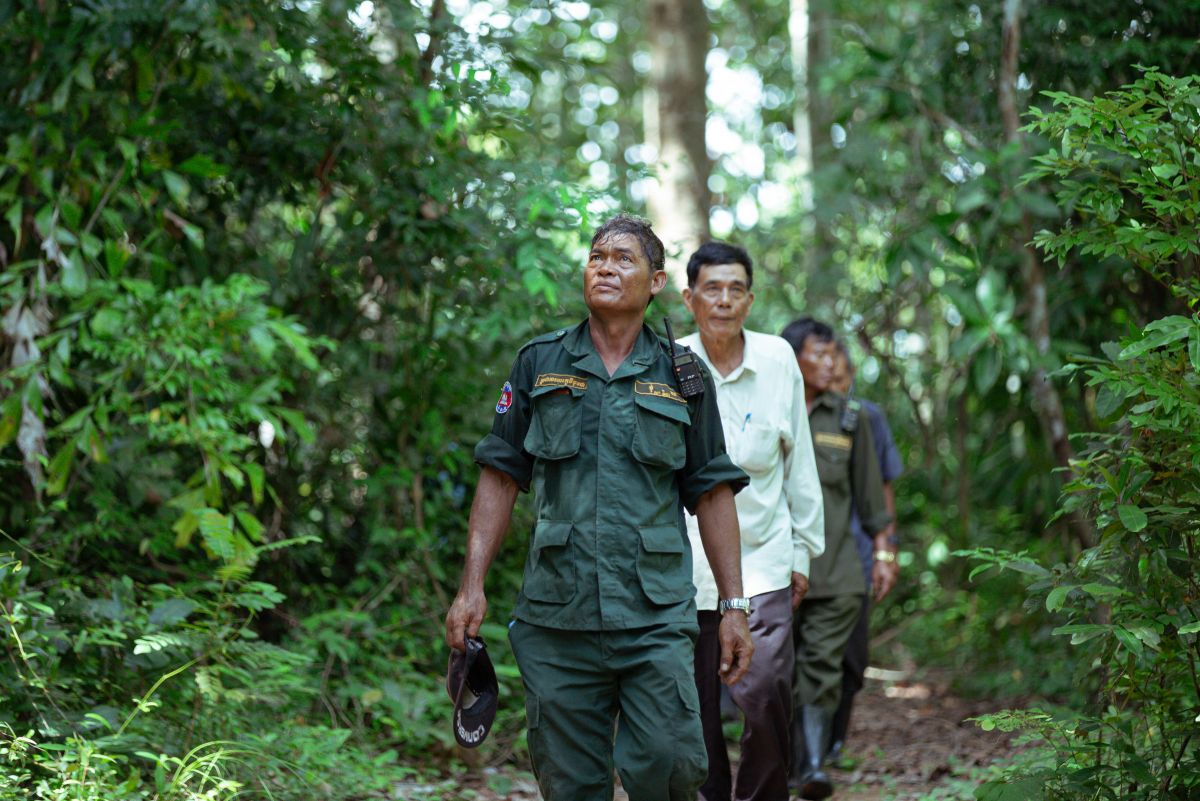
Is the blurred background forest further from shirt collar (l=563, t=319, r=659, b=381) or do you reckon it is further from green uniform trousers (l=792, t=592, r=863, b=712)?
shirt collar (l=563, t=319, r=659, b=381)

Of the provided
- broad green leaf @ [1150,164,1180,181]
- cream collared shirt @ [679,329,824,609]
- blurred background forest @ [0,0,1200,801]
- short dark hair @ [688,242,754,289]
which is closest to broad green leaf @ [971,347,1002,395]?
blurred background forest @ [0,0,1200,801]

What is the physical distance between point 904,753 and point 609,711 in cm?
398

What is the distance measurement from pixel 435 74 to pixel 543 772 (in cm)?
411

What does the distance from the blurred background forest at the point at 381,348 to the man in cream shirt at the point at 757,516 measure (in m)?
0.76

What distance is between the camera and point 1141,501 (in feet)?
13.5

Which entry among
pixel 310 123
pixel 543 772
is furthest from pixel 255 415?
pixel 543 772

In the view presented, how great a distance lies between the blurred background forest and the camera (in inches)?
161

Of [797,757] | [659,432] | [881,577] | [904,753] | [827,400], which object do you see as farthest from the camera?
[904,753]

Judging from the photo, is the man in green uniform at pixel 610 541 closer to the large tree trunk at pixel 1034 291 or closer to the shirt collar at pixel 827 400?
the shirt collar at pixel 827 400

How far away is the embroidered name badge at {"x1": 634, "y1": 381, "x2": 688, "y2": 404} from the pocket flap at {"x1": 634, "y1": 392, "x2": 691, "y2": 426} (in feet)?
0.03

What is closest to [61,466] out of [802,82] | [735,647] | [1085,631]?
[735,647]

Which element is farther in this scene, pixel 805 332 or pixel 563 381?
pixel 805 332

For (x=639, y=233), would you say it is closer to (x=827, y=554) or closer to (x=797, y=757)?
(x=827, y=554)

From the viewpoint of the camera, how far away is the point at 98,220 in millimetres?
5828
